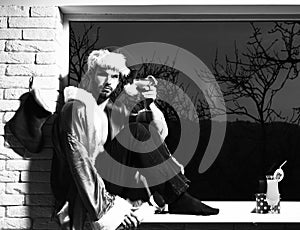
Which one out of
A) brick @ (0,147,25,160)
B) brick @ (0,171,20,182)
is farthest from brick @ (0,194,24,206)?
brick @ (0,147,25,160)

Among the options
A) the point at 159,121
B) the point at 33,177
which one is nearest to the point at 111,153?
the point at 159,121

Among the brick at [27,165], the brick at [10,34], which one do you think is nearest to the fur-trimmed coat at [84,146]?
the brick at [27,165]

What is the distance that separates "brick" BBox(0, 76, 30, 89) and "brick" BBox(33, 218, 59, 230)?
0.93m

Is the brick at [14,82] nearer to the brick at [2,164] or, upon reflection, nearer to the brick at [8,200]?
the brick at [2,164]

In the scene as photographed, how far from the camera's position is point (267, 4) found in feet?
16.0

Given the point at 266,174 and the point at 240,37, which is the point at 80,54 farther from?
the point at 266,174

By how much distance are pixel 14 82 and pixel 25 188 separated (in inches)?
28.9

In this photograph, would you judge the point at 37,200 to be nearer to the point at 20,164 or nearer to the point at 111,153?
the point at 20,164

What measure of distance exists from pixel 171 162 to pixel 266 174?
0.67 m

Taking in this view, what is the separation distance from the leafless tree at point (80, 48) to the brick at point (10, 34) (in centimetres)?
41

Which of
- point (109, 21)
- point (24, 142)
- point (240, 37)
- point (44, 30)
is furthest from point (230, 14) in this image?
point (24, 142)

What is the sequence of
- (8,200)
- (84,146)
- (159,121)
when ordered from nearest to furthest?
(84,146), (8,200), (159,121)

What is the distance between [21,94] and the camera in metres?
4.85

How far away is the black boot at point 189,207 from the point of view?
16.1ft
